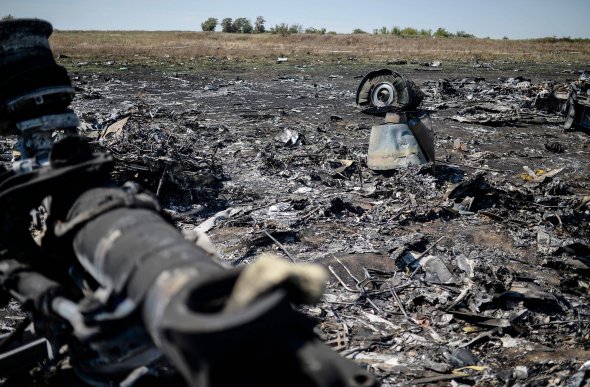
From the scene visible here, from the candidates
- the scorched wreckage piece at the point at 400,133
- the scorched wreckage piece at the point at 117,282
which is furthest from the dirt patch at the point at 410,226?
the scorched wreckage piece at the point at 117,282

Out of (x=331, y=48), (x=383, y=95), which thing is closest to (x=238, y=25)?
(x=331, y=48)

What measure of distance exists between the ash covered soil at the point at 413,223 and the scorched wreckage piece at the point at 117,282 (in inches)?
116

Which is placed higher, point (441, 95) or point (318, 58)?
point (318, 58)

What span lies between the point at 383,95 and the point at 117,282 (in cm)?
910

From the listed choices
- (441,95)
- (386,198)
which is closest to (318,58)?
(441,95)

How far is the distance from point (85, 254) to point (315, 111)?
1535 centimetres

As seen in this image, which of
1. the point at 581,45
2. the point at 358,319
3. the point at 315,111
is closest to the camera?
the point at 358,319

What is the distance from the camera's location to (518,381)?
13.0 feet

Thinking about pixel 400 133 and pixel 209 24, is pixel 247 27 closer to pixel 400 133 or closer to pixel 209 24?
pixel 209 24

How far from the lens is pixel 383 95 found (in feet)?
32.3

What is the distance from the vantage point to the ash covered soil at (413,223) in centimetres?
451

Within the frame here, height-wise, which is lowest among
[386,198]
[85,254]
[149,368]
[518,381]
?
[518,381]

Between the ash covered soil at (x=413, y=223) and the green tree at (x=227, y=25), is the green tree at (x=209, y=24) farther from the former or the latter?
the ash covered soil at (x=413, y=223)

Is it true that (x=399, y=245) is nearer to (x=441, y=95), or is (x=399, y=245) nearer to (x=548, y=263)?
(x=548, y=263)
